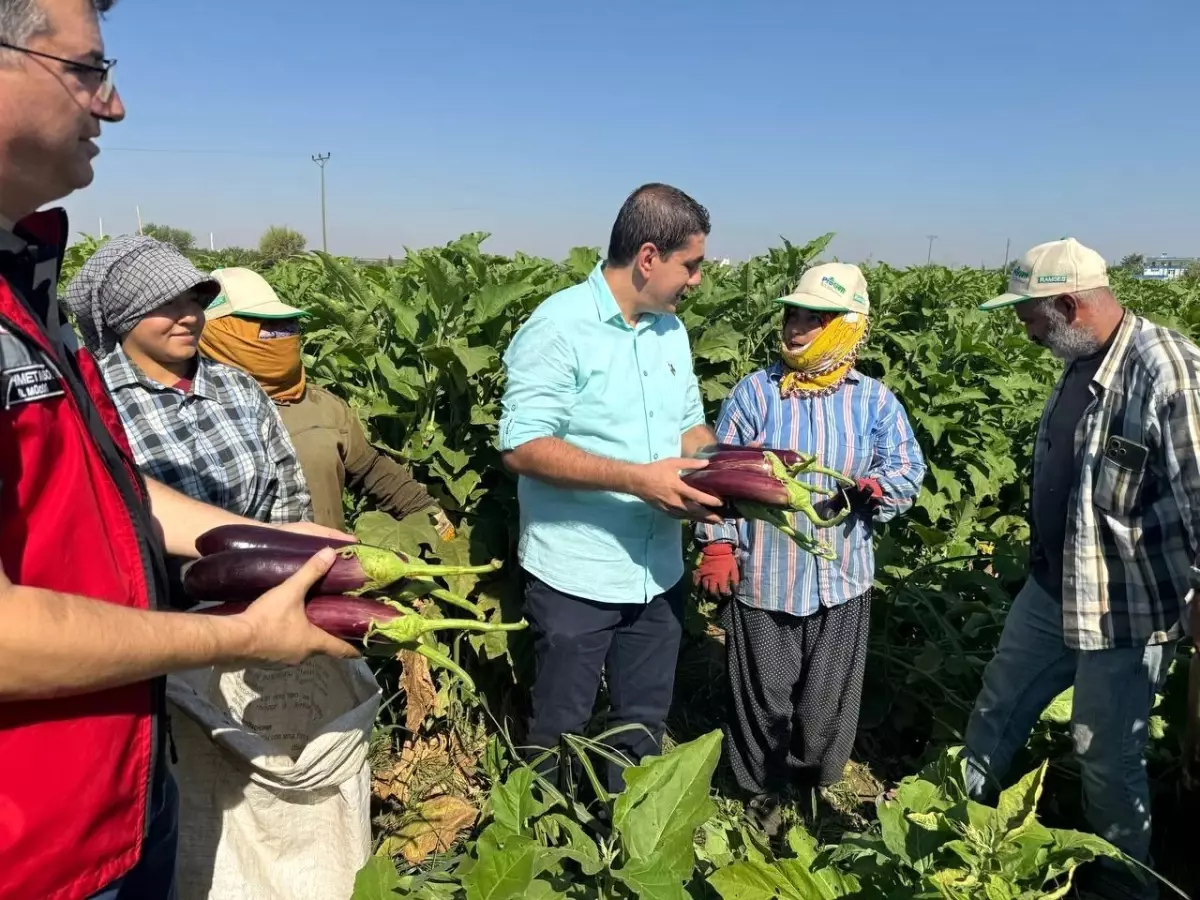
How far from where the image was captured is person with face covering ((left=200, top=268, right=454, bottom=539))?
2998 millimetres

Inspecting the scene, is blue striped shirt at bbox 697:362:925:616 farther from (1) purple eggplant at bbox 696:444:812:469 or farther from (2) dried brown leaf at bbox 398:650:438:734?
(2) dried brown leaf at bbox 398:650:438:734

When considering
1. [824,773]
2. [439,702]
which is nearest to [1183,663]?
[824,773]

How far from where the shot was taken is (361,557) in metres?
1.56

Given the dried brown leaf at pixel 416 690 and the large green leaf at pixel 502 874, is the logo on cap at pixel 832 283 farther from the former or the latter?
the large green leaf at pixel 502 874

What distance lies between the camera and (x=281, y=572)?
1556mm

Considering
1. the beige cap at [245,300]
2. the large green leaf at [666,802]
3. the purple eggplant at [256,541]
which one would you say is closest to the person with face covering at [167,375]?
the beige cap at [245,300]

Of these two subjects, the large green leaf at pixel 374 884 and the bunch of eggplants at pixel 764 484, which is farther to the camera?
the bunch of eggplants at pixel 764 484

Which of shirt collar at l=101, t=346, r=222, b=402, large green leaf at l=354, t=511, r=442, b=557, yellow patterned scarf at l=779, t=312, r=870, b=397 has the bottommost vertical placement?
large green leaf at l=354, t=511, r=442, b=557

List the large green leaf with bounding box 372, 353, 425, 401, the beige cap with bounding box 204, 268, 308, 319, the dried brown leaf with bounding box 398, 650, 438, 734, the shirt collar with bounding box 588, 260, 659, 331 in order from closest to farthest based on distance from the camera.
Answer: the shirt collar with bounding box 588, 260, 659, 331 < the beige cap with bounding box 204, 268, 308, 319 < the dried brown leaf with bounding box 398, 650, 438, 734 < the large green leaf with bounding box 372, 353, 425, 401

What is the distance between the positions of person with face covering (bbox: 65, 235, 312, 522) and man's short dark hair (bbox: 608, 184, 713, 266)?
1279 mm

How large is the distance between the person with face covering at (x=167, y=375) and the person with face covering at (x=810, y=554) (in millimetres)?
1728

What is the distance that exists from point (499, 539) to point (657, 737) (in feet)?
3.85

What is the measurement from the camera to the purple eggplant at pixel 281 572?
1.55 metres

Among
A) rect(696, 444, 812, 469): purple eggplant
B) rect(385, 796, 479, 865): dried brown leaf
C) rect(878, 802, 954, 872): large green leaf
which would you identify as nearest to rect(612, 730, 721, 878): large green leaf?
rect(878, 802, 954, 872): large green leaf
